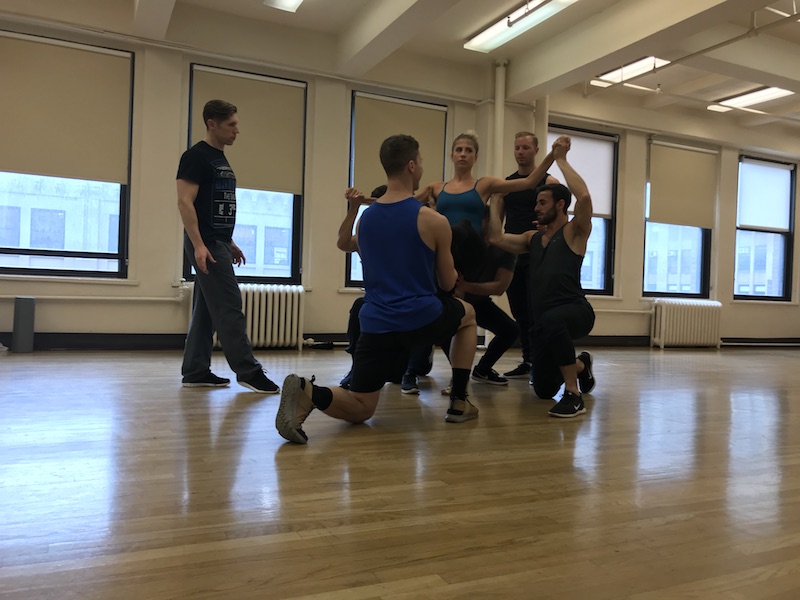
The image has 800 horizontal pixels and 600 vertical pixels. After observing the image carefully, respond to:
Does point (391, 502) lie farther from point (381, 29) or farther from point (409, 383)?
point (381, 29)

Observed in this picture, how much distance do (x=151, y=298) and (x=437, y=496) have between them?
191 inches

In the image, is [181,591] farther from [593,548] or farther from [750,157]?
[750,157]

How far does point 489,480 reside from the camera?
1.91 metres

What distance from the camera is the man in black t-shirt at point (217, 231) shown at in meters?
3.33

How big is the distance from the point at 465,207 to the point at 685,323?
6.40 metres

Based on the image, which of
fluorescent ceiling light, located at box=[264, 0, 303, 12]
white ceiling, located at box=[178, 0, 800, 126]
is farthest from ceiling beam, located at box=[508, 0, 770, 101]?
fluorescent ceiling light, located at box=[264, 0, 303, 12]

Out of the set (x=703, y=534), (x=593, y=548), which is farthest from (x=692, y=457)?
(x=593, y=548)

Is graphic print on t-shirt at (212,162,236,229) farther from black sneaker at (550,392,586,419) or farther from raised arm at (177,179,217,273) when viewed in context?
black sneaker at (550,392,586,419)

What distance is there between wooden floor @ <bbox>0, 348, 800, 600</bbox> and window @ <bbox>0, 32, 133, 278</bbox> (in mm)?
2996

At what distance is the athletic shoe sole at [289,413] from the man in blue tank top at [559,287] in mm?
1319

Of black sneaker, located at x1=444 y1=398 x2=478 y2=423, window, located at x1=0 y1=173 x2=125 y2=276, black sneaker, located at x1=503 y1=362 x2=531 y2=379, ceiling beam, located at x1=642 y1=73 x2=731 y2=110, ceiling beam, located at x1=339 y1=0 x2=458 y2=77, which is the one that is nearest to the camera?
black sneaker, located at x1=444 y1=398 x2=478 y2=423

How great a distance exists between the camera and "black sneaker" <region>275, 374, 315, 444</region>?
7.41 feet

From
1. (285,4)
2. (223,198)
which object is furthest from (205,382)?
(285,4)

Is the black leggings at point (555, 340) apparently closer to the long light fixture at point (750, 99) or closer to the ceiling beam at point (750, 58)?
the ceiling beam at point (750, 58)
